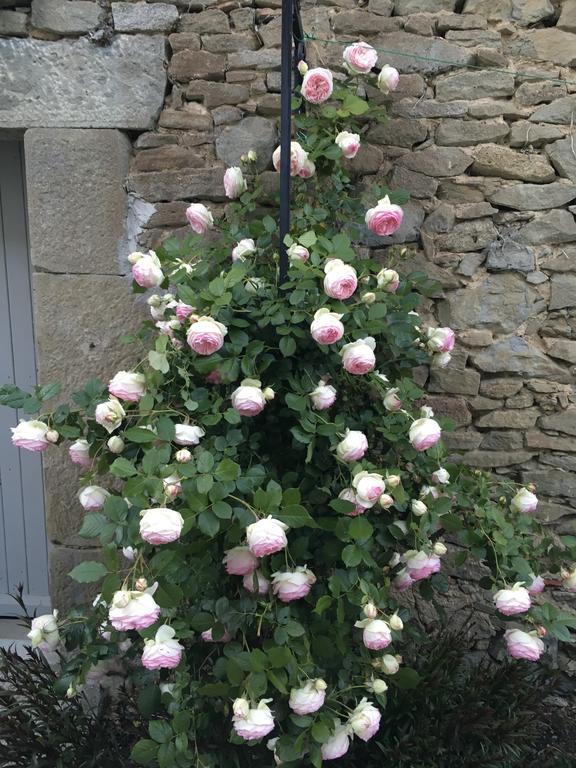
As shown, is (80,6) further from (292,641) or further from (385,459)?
(292,641)

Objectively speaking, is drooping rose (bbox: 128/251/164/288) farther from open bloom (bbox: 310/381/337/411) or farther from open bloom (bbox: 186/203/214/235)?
open bloom (bbox: 310/381/337/411)

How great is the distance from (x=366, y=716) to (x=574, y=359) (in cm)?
142

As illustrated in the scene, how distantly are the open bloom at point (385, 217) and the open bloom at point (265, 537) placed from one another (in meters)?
0.94

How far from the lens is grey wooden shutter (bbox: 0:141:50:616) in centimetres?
250

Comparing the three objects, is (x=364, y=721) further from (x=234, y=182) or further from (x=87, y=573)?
(x=234, y=182)

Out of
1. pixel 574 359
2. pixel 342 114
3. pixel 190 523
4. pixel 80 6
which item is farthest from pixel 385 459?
pixel 80 6

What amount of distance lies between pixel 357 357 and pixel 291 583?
593mm

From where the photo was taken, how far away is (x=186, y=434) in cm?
146

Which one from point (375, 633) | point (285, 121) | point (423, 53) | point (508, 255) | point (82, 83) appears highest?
point (423, 53)

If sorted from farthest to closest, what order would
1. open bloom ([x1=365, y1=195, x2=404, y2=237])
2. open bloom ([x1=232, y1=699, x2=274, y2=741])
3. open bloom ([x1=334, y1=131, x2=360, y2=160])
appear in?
open bloom ([x1=334, y1=131, x2=360, y2=160]), open bloom ([x1=365, y1=195, x2=404, y2=237]), open bloom ([x1=232, y1=699, x2=274, y2=741])

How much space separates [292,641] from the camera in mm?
1516

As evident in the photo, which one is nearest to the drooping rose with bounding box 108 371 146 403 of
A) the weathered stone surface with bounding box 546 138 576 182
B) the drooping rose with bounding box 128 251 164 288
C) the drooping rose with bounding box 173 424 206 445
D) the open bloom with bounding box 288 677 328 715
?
the drooping rose with bounding box 173 424 206 445

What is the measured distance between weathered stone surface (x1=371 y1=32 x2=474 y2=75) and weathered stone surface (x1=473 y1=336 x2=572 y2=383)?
98 cm

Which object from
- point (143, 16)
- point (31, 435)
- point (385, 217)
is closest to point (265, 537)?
point (31, 435)
